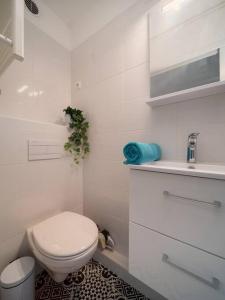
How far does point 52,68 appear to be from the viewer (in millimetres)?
1334

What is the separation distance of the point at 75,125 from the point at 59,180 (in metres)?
0.52

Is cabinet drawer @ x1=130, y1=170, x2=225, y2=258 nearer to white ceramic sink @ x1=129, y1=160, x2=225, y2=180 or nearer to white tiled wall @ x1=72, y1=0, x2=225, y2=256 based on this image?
→ white ceramic sink @ x1=129, y1=160, x2=225, y2=180

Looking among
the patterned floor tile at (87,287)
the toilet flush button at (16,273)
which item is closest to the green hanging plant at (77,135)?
the toilet flush button at (16,273)

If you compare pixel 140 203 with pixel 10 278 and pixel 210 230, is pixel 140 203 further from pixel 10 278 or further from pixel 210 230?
pixel 10 278

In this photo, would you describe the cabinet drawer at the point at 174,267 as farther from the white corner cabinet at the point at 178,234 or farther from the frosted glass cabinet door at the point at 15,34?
the frosted glass cabinet door at the point at 15,34

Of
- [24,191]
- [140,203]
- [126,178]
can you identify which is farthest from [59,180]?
[140,203]

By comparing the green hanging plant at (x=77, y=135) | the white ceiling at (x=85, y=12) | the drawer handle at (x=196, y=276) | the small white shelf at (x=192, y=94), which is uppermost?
the white ceiling at (x=85, y=12)

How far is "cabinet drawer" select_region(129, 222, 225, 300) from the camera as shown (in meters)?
0.53

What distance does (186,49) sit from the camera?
2.77 feet

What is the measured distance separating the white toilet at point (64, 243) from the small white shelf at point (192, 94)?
3.06 feet

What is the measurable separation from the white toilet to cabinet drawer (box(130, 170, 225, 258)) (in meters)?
0.33

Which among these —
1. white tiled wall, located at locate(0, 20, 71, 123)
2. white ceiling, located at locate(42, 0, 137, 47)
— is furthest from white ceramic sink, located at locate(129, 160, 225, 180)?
white ceiling, located at locate(42, 0, 137, 47)

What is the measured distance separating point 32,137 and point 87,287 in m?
1.14

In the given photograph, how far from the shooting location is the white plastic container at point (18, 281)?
29.1 inches
